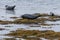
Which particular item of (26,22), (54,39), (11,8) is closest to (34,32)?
(54,39)

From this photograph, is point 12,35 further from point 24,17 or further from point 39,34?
point 24,17

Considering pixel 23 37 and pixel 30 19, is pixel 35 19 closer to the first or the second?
pixel 30 19

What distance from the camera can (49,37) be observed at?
24375mm

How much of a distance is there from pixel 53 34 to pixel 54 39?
223 cm

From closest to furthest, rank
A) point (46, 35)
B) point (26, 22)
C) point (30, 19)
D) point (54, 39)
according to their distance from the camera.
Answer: point (54, 39) < point (46, 35) < point (26, 22) < point (30, 19)

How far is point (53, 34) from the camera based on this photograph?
84.2 feet

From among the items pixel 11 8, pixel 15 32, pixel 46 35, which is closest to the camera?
pixel 46 35

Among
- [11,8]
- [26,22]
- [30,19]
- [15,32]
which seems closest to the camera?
[15,32]

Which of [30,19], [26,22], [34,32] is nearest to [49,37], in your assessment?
[34,32]

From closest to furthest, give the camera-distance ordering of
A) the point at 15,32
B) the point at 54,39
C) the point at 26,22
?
the point at 54,39 → the point at 15,32 → the point at 26,22

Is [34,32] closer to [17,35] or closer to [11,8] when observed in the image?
[17,35]

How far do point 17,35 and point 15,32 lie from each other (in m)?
1.37

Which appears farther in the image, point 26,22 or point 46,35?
point 26,22

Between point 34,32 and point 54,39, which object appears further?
point 34,32
